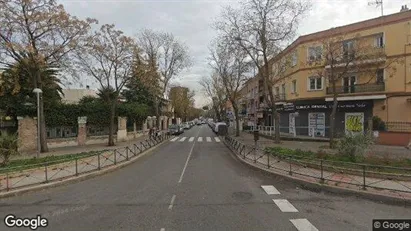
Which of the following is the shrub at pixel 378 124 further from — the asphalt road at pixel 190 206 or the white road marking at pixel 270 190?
the white road marking at pixel 270 190

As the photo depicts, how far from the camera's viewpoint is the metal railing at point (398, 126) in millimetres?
22938

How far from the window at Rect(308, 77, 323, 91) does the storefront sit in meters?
1.53

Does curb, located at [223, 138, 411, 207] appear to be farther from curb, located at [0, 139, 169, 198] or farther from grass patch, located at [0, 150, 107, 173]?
grass patch, located at [0, 150, 107, 173]

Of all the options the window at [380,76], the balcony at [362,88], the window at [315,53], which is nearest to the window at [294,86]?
the window at [315,53]

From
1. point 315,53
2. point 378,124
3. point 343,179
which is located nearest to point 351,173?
point 343,179

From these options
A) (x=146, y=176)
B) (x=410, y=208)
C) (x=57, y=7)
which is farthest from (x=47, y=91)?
(x=410, y=208)

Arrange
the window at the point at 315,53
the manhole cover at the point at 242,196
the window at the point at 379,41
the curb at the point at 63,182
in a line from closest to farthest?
the manhole cover at the point at 242,196 → the curb at the point at 63,182 → the window at the point at 315,53 → the window at the point at 379,41

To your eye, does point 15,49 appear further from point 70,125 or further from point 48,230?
point 48,230

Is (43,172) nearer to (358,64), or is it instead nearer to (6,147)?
(6,147)

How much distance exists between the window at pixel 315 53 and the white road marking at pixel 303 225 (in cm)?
2072

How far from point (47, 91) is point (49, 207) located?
21498 mm

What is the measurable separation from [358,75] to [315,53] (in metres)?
4.16

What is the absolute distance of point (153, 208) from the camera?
8102 millimetres

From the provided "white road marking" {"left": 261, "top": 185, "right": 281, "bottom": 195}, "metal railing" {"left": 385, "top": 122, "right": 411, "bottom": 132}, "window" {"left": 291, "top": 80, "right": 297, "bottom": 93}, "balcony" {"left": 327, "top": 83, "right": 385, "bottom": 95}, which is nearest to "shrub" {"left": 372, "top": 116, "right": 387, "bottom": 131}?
"metal railing" {"left": 385, "top": 122, "right": 411, "bottom": 132}
